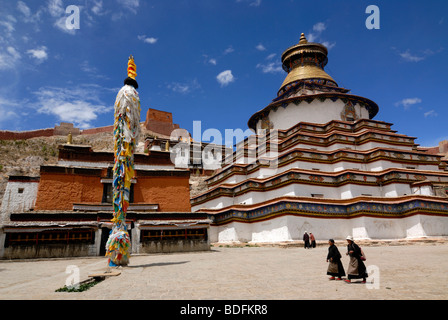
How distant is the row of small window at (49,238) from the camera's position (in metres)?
15.1

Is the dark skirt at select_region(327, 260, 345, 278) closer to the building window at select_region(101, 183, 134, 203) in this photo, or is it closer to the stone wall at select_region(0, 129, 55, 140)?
the building window at select_region(101, 183, 134, 203)

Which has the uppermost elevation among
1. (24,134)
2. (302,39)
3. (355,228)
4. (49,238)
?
(302,39)

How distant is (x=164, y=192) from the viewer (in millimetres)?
20672

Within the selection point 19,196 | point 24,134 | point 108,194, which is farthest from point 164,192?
Answer: point 24,134

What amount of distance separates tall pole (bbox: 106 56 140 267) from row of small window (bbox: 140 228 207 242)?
493 centimetres

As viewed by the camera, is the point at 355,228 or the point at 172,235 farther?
the point at 355,228

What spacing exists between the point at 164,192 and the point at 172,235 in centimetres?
419

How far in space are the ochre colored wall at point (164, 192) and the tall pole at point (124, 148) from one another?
8177 mm

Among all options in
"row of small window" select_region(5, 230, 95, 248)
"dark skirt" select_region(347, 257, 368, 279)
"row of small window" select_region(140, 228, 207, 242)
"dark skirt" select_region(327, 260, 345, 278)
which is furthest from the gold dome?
"dark skirt" select_region(347, 257, 368, 279)

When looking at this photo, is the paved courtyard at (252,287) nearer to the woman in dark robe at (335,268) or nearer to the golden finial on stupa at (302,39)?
the woman in dark robe at (335,268)

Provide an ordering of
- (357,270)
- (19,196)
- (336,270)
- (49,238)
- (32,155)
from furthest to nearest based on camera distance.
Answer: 1. (32,155)
2. (19,196)
3. (49,238)
4. (336,270)
5. (357,270)

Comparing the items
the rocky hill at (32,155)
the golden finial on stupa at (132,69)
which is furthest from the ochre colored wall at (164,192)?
the rocky hill at (32,155)

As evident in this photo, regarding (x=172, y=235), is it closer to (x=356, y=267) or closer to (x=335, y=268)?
(x=335, y=268)
